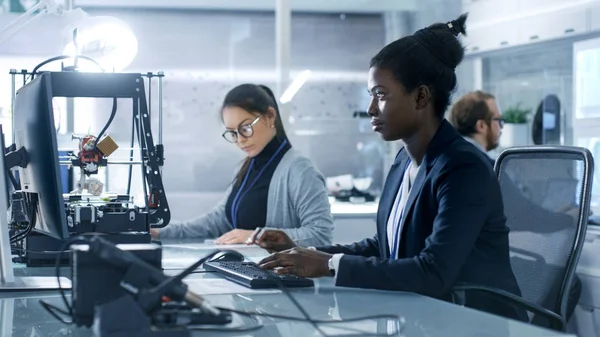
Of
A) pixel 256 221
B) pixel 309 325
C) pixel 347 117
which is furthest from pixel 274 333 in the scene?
pixel 347 117

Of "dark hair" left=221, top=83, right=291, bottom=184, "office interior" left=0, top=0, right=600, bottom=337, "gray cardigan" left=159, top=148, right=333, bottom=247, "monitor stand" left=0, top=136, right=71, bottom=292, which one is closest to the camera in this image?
"monitor stand" left=0, top=136, right=71, bottom=292

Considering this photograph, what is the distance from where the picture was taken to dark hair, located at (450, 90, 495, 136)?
3.92 metres

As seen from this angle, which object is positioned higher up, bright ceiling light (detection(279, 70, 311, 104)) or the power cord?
bright ceiling light (detection(279, 70, 311, 104))

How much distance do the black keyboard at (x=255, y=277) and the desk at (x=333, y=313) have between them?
4 centimetres

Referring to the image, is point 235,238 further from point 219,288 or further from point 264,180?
point 219,288

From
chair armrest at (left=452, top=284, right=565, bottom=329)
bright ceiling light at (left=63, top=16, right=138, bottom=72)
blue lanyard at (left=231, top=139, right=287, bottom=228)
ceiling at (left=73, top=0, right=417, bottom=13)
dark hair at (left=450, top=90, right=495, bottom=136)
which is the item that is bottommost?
chair armrest at (left=452, top=284, right=565, bottom=329)

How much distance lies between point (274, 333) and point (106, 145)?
1.05 m

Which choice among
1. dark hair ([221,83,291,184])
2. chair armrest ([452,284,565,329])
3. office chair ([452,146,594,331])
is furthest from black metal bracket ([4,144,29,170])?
office chair ([452,146,594,331])

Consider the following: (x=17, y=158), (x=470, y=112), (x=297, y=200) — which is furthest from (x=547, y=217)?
(x=470, y=112)

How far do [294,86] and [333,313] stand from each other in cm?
378

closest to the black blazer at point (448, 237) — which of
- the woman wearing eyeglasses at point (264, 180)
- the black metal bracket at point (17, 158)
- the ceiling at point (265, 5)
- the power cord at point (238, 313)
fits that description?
the power cord at point (238, 313)

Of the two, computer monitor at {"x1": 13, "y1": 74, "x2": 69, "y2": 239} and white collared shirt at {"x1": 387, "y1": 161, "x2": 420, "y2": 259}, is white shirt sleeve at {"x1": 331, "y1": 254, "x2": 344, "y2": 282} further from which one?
Answer: computer monitor at {"x1": 13, "y1": 74, "x2": 69, "y2": 239}

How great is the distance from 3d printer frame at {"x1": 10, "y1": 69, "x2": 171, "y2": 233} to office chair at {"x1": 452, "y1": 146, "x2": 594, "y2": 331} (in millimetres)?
963

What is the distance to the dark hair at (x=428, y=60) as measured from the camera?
1905 mm
